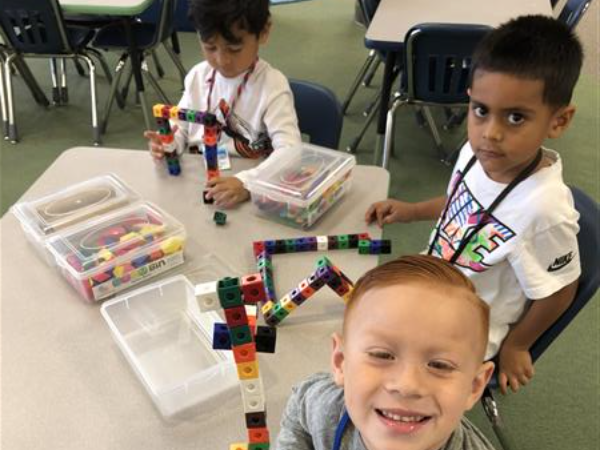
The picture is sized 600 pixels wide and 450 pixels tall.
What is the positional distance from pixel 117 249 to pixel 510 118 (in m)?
0.79

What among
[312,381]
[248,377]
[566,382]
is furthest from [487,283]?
[566,382]

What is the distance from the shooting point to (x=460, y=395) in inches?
22.1

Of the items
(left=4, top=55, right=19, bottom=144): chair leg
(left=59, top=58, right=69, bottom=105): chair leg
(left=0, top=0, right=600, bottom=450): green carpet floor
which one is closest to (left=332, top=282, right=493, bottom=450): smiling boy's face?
(left=0, top=0, right=600, bottom=450): green carpet floor

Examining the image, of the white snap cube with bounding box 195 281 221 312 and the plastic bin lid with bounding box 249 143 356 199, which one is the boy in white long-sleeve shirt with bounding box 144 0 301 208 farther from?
the white snap cube with bounding box 195 281 221 312

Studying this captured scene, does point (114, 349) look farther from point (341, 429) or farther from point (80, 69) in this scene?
point (80, 69)

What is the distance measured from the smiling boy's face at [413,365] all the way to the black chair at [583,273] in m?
0.50

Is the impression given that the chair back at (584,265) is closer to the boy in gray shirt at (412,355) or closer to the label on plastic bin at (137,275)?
the boy in gray shirt at (412,355)

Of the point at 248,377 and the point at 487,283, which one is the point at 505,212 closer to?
the point at 487,283

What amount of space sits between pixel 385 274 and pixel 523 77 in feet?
1.84

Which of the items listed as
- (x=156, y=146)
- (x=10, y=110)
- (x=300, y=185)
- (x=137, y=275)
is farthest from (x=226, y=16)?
(x=10, y=110)

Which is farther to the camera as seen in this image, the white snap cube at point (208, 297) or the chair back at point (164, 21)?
the chair back at point (164, 21)

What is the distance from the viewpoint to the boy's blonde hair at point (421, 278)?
0.60m

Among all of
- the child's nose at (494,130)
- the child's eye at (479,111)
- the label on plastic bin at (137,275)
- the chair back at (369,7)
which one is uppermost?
the child's eye at (479,111)

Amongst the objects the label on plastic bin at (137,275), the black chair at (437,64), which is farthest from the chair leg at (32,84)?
the label on plastic bin at (137,275)
